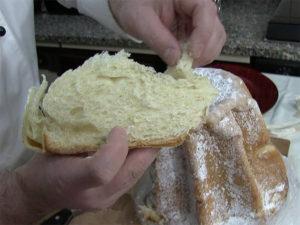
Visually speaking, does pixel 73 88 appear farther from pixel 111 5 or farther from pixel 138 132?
pixel 111 5

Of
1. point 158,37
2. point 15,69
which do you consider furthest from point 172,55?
point 15,69

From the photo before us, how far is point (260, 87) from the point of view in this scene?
1118 mm

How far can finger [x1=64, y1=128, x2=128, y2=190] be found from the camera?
54 centimetres

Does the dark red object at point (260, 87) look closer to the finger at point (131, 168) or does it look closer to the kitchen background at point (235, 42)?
the kitchen background at point (235, 42)

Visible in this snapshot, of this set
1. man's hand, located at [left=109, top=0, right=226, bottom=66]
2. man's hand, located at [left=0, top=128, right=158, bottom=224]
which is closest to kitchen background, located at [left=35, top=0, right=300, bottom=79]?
man's hand, located at [left=109, top=0, right=226, bottom=66]

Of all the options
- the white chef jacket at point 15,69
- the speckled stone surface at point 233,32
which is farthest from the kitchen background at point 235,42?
the white chef jacket at point 15,69

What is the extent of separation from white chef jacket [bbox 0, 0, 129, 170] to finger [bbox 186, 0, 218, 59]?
0.66 ft

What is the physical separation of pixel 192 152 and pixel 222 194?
0.10 meters

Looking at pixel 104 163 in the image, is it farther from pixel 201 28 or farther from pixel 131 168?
pixel 201 28

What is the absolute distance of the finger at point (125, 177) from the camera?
23.7 inches

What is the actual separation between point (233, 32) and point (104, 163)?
1150 mm

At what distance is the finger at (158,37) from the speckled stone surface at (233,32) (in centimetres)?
76

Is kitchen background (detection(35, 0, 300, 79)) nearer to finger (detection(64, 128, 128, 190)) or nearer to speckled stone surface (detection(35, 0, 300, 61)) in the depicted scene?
speckled stone surface (detection(35, 0, 300, 61))

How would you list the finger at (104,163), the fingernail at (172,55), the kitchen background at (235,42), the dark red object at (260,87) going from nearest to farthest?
the finger at (104,163), the fingernail at (172,55), the dark red object at (260,87), the kitchen background at (235,42)
